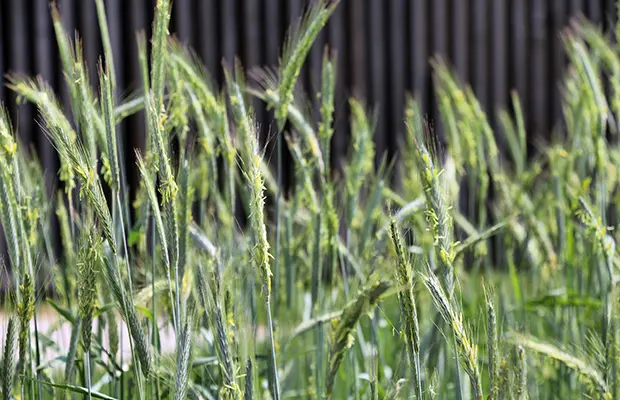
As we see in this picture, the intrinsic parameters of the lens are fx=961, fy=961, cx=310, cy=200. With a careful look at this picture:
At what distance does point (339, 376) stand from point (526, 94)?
326 cm

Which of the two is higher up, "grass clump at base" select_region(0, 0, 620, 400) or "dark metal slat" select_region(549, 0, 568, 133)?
"dark metal slat" select_region(549, 0, 568, 133)

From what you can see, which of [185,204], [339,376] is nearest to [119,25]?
[339,376]

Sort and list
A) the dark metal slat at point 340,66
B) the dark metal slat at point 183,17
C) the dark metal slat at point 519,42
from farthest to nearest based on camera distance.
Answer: the dark metal slat at point 519,42 < the dark metal slat at point 340,66 < the dark metal slat at point 183,17

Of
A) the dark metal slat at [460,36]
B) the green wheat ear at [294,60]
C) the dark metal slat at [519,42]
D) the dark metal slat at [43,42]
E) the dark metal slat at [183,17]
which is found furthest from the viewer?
the dark metal slat at [519,42]

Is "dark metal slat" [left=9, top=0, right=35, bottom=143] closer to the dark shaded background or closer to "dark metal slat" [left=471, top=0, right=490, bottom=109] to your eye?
the dark shaded background

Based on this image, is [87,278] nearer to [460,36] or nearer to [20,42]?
[20,42]

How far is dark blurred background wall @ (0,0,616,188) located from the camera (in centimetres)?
391

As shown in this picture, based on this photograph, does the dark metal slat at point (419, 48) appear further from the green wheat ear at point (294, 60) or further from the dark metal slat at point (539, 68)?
the green wheat ear at point (294, 60)

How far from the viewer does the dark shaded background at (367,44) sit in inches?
154

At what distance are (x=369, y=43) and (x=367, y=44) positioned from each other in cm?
1

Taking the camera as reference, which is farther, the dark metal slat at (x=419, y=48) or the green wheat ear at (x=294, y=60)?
the dark metal slat at (x=419, y=48)

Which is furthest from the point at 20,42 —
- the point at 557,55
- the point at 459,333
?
the point at 459,333

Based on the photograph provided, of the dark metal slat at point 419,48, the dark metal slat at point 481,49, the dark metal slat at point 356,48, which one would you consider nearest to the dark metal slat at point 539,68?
the dark metal slat at point 481,49

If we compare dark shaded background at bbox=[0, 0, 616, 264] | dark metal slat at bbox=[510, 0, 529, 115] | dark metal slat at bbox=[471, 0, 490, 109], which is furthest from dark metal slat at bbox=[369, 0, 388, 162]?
dark metal slat at bbox=[510, 0, 529, 115]
